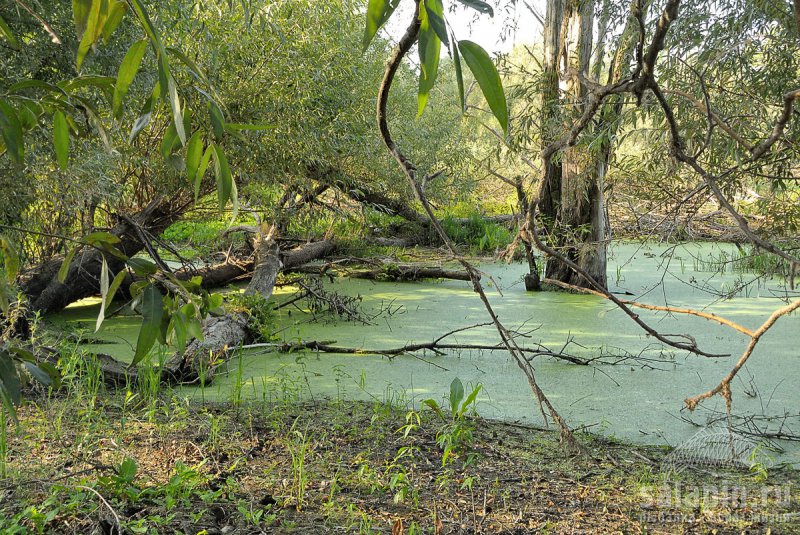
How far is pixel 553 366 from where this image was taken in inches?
142

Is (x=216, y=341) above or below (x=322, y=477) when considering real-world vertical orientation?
above

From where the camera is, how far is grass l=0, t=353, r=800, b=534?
6.03ft

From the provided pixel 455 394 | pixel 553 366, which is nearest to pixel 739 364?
pixel 455 394

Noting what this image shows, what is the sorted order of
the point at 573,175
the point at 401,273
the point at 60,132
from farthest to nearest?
the point at 401,273 → the point at 573,175 → the point at 60,132

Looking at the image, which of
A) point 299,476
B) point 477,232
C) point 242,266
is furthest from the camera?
point 477,232

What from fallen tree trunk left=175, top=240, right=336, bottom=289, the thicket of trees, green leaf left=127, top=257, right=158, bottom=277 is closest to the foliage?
the thicket of trees

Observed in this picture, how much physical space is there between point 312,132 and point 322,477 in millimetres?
2877

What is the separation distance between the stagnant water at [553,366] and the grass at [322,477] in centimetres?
26

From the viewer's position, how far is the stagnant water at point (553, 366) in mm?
2902

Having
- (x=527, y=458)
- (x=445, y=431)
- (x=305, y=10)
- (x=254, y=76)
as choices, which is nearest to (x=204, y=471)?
(x=445, y=431)

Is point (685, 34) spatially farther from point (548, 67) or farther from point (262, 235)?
point (262, 235)

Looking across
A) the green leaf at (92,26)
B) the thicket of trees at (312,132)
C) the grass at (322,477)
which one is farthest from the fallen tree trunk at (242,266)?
the green leaf at (92,26)

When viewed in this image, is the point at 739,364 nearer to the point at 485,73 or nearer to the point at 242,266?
the point at 485,73

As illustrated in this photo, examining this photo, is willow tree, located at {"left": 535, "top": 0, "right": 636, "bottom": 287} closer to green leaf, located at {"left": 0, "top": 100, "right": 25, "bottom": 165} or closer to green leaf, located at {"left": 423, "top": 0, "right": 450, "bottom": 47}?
green leaf, located at {"left": 0, "top": 100, "right": 25, "bottom": 165}
